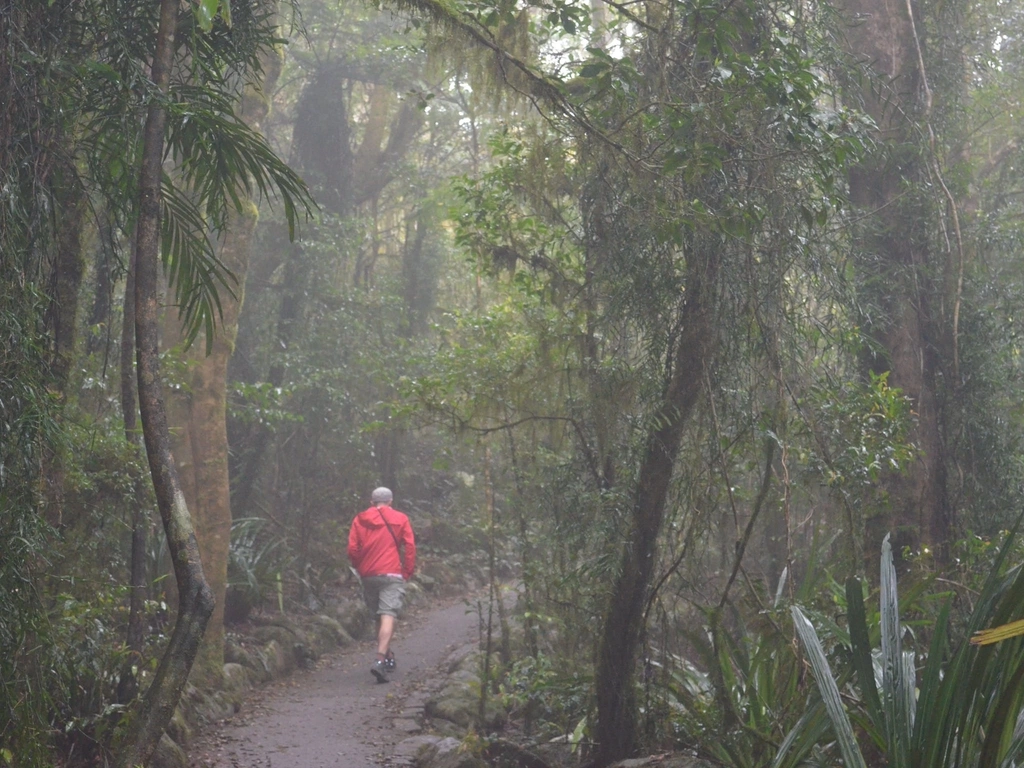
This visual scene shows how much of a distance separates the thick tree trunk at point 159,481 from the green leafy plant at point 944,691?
2379 mm

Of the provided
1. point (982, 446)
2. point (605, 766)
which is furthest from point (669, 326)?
point (982, 446)

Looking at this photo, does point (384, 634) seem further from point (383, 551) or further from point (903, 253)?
point (903, 253)

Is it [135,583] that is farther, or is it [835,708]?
[135,583]

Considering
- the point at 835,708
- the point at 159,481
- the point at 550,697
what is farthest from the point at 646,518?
the point at 159,481

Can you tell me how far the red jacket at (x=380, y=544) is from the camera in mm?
10195

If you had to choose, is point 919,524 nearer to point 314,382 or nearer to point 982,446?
point 982,446

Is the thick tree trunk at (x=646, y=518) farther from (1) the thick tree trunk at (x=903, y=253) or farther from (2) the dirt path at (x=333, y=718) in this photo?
(1) the thick tree trunk at (x=903, y=253)

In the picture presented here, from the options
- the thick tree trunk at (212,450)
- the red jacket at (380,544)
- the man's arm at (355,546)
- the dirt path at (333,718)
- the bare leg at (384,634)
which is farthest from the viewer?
the man's arm at (355,546)

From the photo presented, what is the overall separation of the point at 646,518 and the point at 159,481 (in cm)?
376

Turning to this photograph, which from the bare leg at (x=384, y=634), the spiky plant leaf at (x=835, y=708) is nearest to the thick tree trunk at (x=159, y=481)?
the spiky plant leaf at (x=835, y=708)

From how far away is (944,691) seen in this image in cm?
325

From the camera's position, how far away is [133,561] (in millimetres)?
6242

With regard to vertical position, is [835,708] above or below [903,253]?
below

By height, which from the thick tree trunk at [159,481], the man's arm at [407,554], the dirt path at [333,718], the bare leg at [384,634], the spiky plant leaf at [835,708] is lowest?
the dirt path at [333,718]
